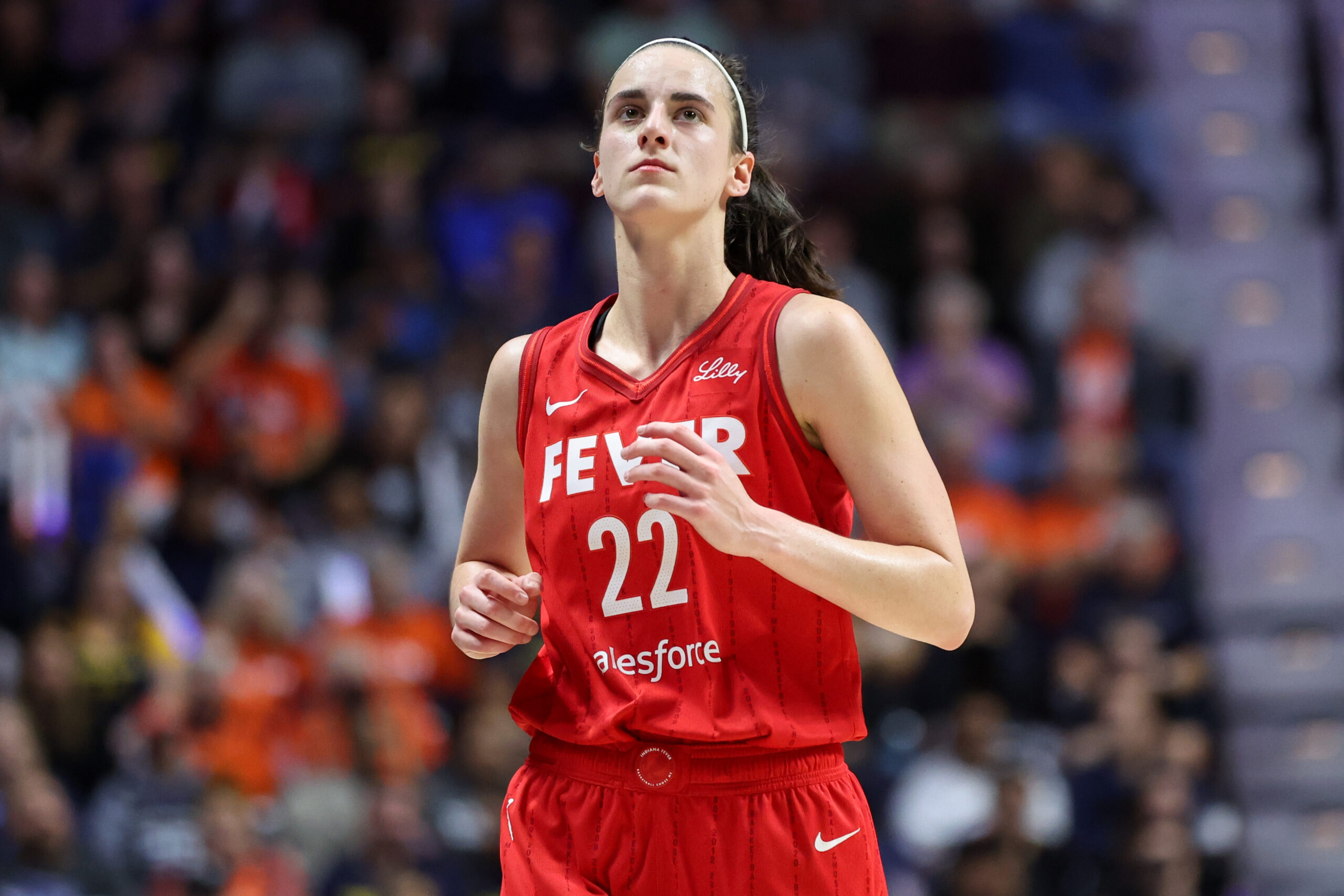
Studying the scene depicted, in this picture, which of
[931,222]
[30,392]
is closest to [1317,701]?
[931,222]

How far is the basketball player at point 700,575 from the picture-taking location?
3.06m

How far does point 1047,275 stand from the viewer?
10328 mm

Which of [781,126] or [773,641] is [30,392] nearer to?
[781,126]

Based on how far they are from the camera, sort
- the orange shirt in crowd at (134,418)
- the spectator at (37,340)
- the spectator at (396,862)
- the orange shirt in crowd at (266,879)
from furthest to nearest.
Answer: the spectator at (37,340), the orange shirt in crowd at (134,418), the spectator at (396,862), the orange shirt in crowd at (266,879)

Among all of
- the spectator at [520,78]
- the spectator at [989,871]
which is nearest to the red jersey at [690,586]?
the spectator at [989,871]

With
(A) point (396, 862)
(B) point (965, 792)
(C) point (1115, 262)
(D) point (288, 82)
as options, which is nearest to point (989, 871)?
(B) point (965, 792)

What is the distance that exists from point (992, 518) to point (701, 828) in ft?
20.1

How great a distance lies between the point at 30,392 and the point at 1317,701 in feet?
24.6

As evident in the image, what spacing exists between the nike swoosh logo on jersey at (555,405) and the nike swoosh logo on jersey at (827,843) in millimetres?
1001

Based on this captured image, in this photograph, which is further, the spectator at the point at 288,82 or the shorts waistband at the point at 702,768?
the spectator at the point at 288,82

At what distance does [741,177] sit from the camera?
3471 millimetres

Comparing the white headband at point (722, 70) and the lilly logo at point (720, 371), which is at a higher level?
the white headband at point (722, 70)

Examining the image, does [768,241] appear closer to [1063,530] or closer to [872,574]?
[872,574]

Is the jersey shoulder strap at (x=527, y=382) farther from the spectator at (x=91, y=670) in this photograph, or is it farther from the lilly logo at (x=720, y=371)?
the spectator at (x=91, y=670)
